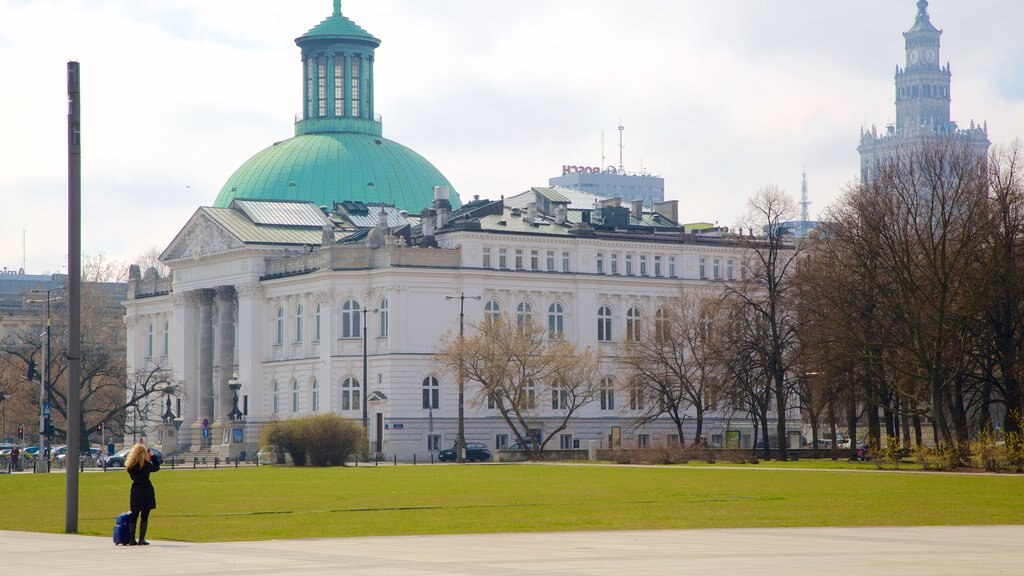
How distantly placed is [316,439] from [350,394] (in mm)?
30020

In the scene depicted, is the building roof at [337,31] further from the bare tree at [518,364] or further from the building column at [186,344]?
the bare tree at [518,364]

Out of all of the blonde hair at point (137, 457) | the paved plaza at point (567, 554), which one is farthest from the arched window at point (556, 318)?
the blonde hair at point (137, 457)

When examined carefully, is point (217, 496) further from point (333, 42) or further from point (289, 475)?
point (333, 42)

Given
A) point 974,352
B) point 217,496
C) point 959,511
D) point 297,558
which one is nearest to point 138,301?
point 974,352

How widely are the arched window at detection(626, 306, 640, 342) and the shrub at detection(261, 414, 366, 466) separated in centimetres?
3597

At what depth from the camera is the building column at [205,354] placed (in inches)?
5694

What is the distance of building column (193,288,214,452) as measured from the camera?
474ft

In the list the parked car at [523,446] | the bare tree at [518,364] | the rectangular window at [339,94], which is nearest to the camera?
the bare tree at [518,364]

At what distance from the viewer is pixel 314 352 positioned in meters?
133

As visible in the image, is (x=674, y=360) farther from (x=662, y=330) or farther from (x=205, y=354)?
(x=205, y=354)

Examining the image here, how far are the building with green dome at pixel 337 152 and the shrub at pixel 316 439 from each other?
176 feet

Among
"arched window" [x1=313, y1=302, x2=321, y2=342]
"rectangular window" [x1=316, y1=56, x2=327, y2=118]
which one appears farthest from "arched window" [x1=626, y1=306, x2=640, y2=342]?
"rectangular window" [x1=316, y1=56, x2=327, y2=118]

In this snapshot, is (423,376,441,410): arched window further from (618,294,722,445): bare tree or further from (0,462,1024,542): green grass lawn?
(0,462,1024,542): green grass lawn

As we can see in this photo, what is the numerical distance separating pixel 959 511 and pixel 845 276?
45063mm
